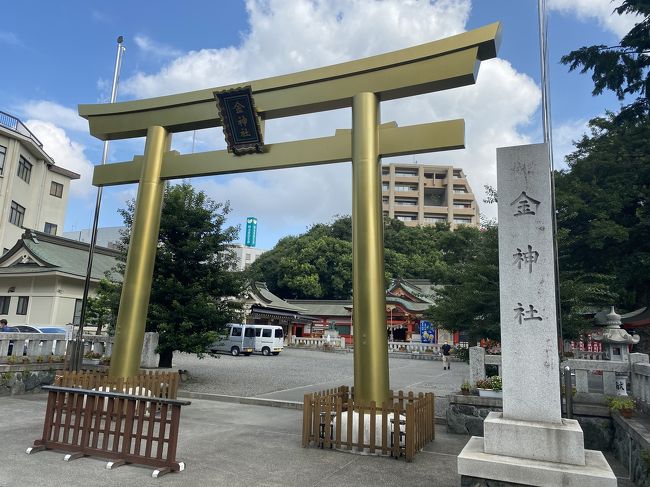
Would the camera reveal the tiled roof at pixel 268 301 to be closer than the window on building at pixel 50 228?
No

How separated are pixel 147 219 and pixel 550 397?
824cm

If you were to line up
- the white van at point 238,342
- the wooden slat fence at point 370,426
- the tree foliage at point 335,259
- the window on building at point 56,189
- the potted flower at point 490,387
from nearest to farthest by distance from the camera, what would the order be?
the wooden slat fence at point 370,426 < the potted flower at point 490,387 < the white van at point 238,342 < the window on building at point 56,189 < the tree foliage at point 335,259

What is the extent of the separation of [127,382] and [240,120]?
5591mm

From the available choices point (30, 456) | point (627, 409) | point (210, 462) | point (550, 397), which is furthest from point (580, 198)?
point (30, 456)

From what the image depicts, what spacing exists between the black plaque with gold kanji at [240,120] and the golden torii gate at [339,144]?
0.64ft

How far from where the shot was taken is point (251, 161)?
9.34 m

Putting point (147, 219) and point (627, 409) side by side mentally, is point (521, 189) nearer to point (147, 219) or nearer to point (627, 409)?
point (627, 409)

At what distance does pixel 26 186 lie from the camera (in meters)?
32.2

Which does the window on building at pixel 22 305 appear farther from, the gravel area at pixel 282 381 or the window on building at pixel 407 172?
the window on building at pixel 407 172

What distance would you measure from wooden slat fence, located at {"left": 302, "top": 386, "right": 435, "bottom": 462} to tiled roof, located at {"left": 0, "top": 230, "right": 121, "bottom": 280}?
18982 millimetres

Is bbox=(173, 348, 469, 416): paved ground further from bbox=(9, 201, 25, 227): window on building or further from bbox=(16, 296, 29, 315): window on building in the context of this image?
bbox=(9, 201, 25, 227): window on building

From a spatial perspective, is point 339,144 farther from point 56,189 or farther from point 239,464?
point 56,189

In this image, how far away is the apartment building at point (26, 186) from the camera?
29.4m

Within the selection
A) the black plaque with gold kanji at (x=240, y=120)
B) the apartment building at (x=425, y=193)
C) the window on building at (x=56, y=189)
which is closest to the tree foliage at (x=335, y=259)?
the apartment building at (x=425, y=193)
